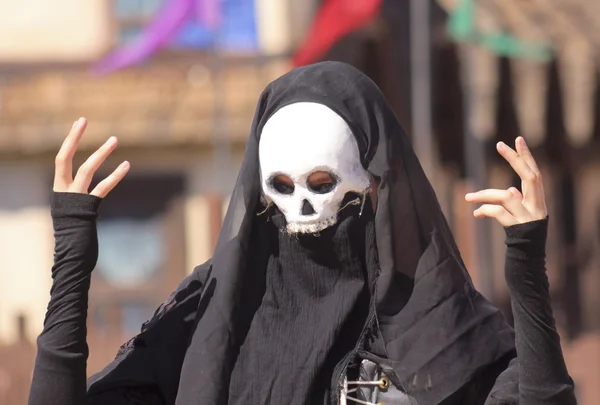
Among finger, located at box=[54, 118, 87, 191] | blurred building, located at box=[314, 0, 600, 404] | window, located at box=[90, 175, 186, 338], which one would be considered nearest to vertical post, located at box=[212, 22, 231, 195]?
window, located at box=[90, 175, 186, 338]

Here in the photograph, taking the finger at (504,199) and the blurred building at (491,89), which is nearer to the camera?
the finger at (504,199)

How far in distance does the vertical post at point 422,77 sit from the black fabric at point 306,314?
5683 millimetres

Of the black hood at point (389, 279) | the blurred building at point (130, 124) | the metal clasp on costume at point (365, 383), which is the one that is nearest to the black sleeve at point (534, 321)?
the black hood at point (389, 279)

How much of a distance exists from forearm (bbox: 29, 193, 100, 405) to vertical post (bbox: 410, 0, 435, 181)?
593 cm

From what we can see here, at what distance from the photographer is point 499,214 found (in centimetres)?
280

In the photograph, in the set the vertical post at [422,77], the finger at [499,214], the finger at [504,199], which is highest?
the vertical post at [422,77]

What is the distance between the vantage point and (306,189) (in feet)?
10.1

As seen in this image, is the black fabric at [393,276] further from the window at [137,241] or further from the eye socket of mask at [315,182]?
the window at [137,241]

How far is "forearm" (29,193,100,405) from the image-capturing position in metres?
2.88

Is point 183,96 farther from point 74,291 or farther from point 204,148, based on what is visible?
point 74,291

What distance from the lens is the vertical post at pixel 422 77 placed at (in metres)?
9.31

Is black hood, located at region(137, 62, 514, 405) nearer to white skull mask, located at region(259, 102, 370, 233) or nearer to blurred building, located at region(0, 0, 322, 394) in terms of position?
white skull mask, located at region(259, 102, 370, 233)

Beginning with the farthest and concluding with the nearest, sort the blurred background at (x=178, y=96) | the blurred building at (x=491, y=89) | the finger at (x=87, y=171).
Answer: the blurred background at (x=178, y=96) → the blurred building at (x=491, y=89) → the finger at (x=87, y=171)

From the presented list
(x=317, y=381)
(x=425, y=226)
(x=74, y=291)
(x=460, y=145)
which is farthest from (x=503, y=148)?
(x=460, y=145)
